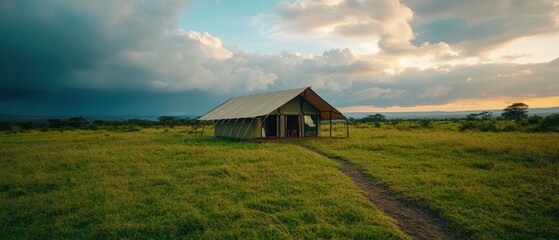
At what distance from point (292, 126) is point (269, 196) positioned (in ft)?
53.8

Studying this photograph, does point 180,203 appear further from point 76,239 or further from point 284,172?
point 284,172

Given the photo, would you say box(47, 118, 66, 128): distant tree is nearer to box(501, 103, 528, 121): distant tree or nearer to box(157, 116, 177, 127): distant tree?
box(157, 116, 177, 127): distant tree

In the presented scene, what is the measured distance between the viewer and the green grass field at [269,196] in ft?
20.3

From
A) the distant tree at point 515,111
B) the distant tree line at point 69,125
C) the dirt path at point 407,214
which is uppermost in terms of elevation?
the distant tree at point 515,111

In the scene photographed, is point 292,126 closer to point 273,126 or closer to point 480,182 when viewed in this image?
point 273,126

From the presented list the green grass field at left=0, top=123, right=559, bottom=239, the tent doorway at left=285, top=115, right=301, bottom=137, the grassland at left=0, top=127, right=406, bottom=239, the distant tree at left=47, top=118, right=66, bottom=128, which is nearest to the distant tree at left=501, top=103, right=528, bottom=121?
the tent doorway at left=285, top=115, right=301, bottom=137

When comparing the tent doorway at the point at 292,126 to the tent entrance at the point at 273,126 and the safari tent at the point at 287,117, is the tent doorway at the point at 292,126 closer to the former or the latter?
the safari tent at the point at 287,117

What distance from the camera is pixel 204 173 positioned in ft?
35.7

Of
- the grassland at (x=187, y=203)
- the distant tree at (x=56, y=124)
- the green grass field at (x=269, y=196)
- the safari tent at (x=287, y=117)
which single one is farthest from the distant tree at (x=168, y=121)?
the grassland at (x=187, y=203)

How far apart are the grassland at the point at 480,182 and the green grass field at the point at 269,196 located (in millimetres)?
31

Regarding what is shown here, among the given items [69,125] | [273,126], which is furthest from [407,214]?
[69,125]

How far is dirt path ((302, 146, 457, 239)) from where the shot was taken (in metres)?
6.02

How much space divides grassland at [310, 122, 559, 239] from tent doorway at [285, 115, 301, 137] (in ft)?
25.5

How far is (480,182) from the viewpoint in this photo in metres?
9.27
